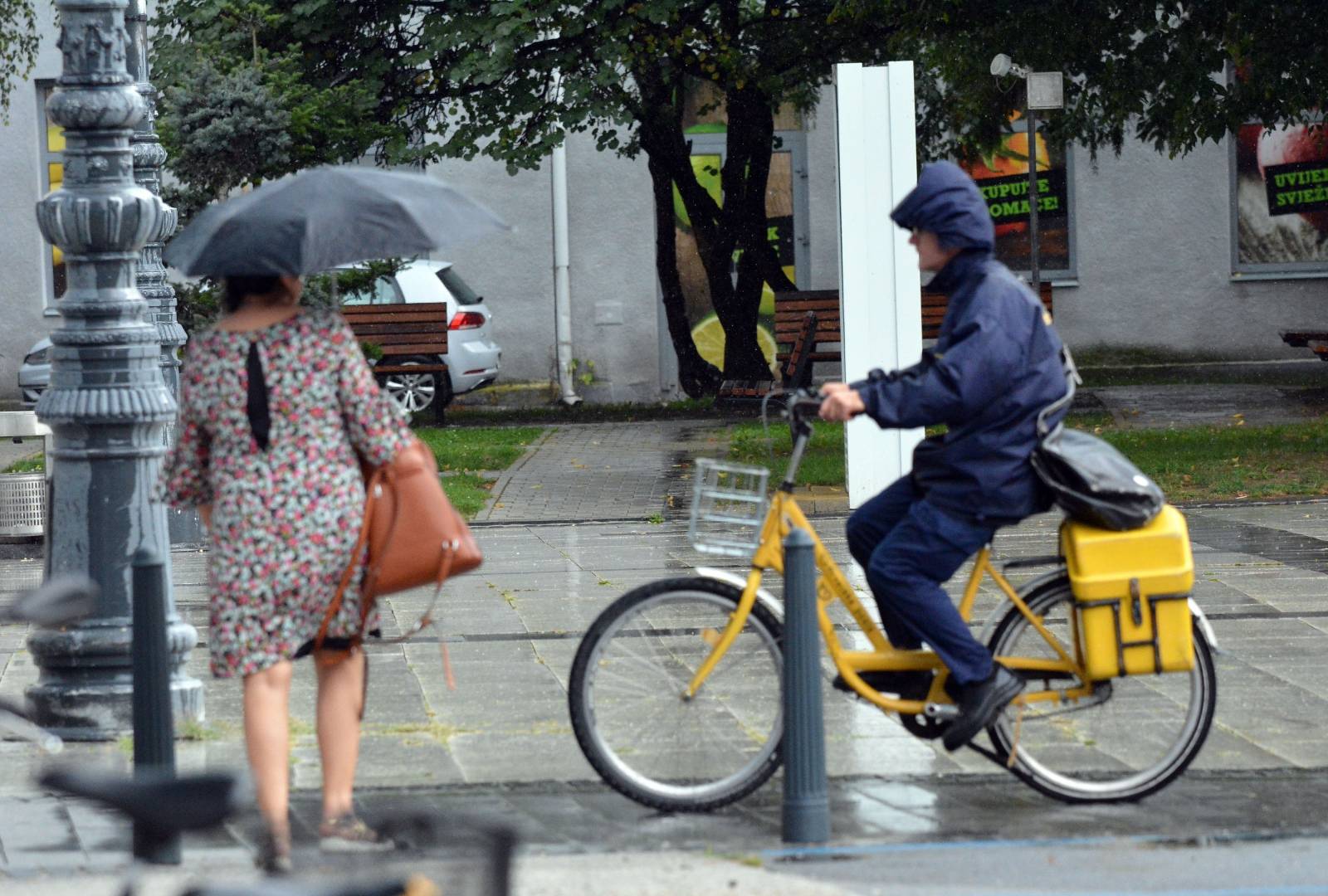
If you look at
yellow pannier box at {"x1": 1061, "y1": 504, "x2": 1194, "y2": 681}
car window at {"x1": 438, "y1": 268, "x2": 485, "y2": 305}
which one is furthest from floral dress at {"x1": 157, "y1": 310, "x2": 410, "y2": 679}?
car window at {"x1": 438, "y1": 268, "x2": 485, "y2": 305}

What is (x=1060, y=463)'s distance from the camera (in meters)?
5.30

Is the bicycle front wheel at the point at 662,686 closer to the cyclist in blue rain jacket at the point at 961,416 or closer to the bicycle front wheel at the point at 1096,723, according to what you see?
the cyclist in blue rain jacket at the point at 961,416

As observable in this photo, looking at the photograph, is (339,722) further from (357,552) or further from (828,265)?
(828,265)

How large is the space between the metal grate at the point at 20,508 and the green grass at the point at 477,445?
3.72m

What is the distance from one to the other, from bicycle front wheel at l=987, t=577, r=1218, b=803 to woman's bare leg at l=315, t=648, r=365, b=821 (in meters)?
1.83

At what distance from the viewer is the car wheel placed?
66.6 ft

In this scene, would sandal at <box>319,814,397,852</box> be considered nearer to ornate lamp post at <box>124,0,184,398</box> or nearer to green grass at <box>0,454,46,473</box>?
ornate lamp post at <box>124,0,184,398</box>

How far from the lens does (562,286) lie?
24188 millimetres

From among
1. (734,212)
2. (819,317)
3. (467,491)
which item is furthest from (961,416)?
(734,212)

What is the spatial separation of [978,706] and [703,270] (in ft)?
62.5

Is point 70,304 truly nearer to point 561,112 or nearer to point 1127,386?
point 561,112

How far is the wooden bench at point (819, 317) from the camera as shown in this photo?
19.3 metres

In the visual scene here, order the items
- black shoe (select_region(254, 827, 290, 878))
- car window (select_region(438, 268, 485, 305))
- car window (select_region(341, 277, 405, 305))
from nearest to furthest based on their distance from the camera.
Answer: black shoe (select_region(254, 827, 290, 878)), car window (select_region(341, 277, 405, 305)), car window (select_region(438, 268, 485, 305))

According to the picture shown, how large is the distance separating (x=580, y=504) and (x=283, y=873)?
1057cm
